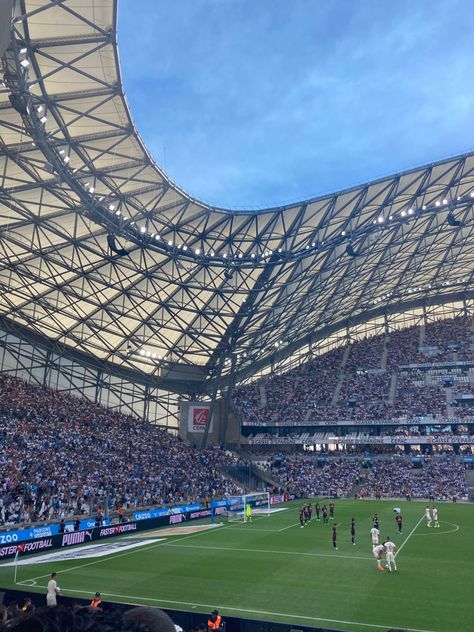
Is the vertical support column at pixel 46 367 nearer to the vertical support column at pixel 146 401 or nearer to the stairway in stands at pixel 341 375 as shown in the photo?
the vertical support column at pixel 146 401

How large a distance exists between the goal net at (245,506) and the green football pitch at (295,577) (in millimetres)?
7499

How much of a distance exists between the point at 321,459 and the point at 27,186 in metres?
52.2

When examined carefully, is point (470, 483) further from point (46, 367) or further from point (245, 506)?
point (46, 367)

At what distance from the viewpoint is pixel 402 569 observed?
21766mm

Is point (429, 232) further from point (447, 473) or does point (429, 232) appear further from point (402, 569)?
point (402, 569)

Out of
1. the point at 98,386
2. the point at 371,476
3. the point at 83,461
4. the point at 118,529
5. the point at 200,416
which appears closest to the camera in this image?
the point at 118,529

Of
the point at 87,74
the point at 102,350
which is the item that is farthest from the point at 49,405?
the point at 87,74

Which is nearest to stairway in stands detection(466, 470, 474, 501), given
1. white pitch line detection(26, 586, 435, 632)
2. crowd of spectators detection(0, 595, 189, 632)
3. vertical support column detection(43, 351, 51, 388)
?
white pitch line detection(26, 586, 435, 632)

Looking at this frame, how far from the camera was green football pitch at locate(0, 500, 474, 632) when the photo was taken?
16094 millimetres

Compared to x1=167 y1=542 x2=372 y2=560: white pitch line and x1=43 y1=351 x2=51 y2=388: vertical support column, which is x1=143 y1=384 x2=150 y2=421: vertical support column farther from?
x1=167 y1=542 x2=372 y2=560: white pitch line

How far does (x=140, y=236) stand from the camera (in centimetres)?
3756

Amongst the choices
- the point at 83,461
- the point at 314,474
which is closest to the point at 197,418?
the point at 83,461

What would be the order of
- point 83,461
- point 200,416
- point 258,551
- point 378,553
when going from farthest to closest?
point 200,416, point 83,461, point 258,551, point 378,553

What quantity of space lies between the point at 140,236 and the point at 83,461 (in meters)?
20.1
